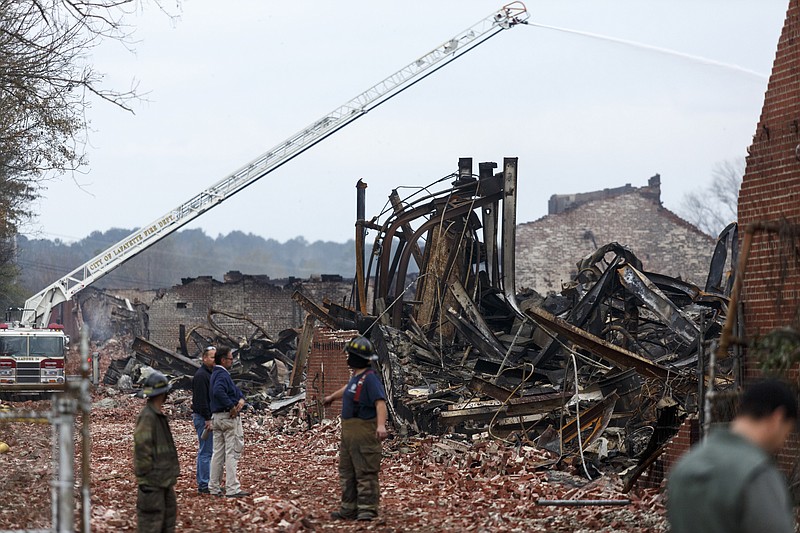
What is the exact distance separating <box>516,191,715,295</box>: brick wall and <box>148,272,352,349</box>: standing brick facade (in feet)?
32.9

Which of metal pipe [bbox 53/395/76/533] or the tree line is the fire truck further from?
the tree line

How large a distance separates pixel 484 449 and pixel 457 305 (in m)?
6.01

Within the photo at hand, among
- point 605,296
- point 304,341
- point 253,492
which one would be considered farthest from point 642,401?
point 304,341

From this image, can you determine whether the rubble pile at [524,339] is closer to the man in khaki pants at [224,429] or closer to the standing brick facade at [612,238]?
the man in khaki pants at [224,429]

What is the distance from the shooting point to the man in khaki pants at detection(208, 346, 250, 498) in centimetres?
1239

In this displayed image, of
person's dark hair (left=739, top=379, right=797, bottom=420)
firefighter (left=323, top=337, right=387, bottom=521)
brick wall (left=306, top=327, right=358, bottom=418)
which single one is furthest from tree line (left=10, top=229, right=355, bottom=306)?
person's dark hair (left=739, top=379, right=797, bottom=420)

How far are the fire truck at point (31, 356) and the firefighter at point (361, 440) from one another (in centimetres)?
2200

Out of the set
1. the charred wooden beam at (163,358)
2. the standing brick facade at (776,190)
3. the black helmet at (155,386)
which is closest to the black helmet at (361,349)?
the black helmet at (155,386)

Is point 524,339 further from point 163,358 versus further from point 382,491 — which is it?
point 163,358

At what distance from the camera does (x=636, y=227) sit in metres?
53.3

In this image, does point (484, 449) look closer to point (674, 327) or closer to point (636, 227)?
point (674, 327)

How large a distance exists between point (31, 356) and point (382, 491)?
21131 millimetres

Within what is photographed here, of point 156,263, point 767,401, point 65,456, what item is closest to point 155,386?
point 65,456

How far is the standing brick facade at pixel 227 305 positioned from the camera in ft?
172
